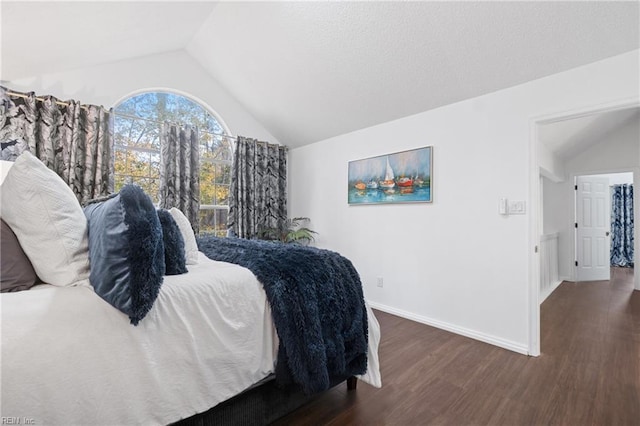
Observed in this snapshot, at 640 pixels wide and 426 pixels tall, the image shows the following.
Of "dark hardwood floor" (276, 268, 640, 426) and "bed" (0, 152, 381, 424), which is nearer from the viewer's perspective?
"bed" (0, 152, 381, 424)

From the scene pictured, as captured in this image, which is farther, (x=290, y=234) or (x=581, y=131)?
(x=290, y=234)

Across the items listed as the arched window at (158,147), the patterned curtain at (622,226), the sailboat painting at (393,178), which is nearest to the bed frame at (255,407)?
the sailboat painting at (393,178)

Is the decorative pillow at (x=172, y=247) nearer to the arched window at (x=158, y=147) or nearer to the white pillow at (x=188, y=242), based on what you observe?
the white pillow at (x=188, y=242)

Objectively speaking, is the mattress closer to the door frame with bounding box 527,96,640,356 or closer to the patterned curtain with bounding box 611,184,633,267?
the door frame with bounding box 527,96,640,356

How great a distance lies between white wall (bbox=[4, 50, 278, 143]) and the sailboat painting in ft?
5.86

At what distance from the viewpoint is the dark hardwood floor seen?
1.60 m

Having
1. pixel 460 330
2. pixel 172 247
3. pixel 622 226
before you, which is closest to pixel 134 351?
pixel 172 247

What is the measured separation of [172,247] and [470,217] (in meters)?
2.55

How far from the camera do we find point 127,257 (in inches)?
39.9

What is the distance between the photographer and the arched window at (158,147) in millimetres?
3510

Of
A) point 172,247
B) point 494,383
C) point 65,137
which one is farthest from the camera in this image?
point 65,137

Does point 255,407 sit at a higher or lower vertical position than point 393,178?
lower

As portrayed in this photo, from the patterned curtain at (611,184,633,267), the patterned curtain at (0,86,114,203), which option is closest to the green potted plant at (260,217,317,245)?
the patterned curtain at (0,86,114,203)

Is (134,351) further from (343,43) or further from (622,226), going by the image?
(622,226)
